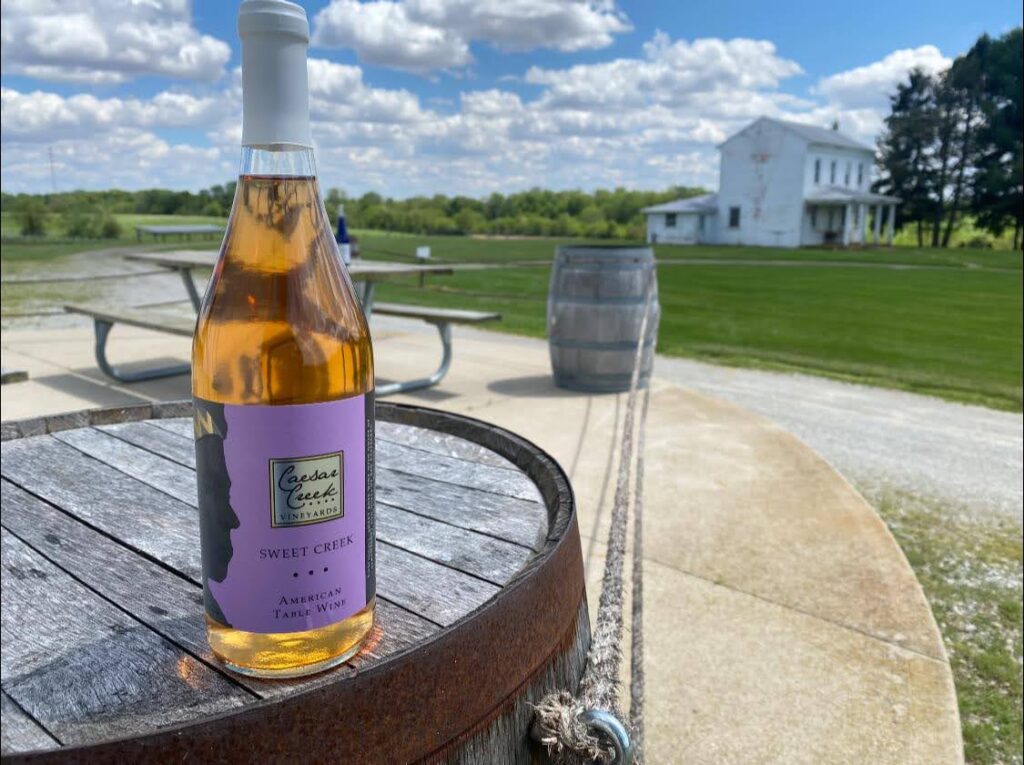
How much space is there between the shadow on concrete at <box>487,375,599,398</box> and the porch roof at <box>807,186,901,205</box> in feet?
140

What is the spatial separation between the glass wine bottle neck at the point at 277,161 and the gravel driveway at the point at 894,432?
4.76 meters

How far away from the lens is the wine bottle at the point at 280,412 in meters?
0.89

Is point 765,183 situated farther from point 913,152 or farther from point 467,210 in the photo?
point 467,210

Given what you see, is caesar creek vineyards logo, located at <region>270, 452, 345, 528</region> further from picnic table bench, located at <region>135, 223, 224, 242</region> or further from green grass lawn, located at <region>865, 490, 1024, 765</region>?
green grass lawn, located at <region>865, 490, 1024, 765</region>

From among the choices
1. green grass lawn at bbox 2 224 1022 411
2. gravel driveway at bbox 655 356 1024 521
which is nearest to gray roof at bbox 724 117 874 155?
green grass lawn at bbox 2 224 1022 411

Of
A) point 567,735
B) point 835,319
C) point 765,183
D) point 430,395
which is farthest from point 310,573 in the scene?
point 765,183

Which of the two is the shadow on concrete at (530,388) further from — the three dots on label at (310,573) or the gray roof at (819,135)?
the gray roof at (819,135)

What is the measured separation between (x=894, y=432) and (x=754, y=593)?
12.5 ft

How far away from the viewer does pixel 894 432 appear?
629cm

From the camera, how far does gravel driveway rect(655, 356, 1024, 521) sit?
5.04 m

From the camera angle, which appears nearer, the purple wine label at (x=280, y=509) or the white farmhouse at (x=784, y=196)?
the purple wine label at (x=280, y=509)

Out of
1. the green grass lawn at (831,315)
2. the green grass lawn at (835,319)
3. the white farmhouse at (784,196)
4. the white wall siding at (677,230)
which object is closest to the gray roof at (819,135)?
the white farmhouse at (784,196)

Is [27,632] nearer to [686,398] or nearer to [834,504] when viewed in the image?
[834,504]

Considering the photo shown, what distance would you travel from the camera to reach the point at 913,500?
4750 mm
